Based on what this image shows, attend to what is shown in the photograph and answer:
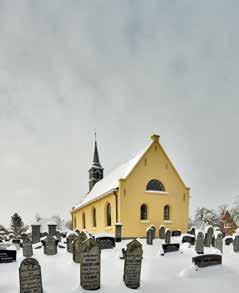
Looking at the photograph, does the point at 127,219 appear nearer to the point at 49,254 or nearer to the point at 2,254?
the point at 49,254

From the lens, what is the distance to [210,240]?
15914 millimetres

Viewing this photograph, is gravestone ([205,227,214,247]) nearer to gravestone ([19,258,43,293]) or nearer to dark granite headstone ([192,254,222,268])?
dark granite headstone ([192,254,222,268])

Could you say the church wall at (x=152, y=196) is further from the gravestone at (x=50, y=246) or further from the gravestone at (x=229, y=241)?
the gravestone at (x=50, y=246)

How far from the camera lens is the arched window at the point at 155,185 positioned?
863 inches

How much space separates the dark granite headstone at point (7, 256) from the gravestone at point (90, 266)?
5427 millimetres

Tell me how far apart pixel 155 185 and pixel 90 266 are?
15.6m

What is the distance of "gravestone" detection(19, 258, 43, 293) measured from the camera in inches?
254

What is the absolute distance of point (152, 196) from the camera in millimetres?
21609

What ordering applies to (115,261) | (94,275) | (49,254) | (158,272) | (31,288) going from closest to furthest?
(31,288)
(94,275)
(158,272)
(115,261)
(49,254)

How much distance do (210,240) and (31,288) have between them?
13.1 meters

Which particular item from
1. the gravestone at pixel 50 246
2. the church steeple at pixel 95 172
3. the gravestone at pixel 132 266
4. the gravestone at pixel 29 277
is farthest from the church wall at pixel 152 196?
the church steeple at pixel 95 172

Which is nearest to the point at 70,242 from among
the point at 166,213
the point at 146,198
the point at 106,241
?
the point at 106,241

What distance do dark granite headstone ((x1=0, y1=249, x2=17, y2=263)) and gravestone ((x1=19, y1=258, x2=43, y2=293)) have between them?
499 cm

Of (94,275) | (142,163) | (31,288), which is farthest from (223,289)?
(142,163)
